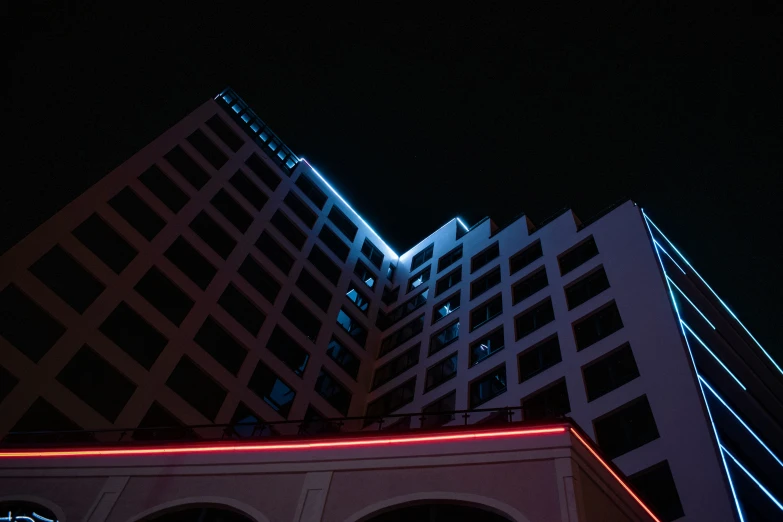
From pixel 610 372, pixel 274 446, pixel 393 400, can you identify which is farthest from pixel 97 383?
pixel 610 372

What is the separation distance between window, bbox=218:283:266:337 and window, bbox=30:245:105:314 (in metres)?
6.60

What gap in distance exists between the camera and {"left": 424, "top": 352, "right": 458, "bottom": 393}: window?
34.0 m

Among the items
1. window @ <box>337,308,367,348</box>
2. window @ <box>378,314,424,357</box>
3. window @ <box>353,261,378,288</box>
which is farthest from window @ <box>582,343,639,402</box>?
window @ <box>353,261,378,288</box>

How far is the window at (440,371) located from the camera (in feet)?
112

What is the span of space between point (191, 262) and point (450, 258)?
20.4 meters

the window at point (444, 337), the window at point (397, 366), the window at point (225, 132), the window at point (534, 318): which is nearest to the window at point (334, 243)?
the window at point (225, 132)

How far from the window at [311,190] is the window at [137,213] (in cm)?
1384

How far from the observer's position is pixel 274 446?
566 inches

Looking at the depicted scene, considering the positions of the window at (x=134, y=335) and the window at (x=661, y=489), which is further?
the window at (x=134, y=335)

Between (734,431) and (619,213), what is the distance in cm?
1339

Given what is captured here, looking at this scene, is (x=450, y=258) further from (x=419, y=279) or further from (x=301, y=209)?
(x=301, y=209)

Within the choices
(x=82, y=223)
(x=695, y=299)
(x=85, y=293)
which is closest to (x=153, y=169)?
(x=82, y=223)

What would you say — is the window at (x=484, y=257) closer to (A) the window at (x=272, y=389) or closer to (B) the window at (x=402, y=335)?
(B) the window at (x=402, y=335)

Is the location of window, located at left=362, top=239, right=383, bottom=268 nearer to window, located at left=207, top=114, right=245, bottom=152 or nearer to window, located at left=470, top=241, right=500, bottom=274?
window, located at left=470, top=241, right=500, bottom=274
